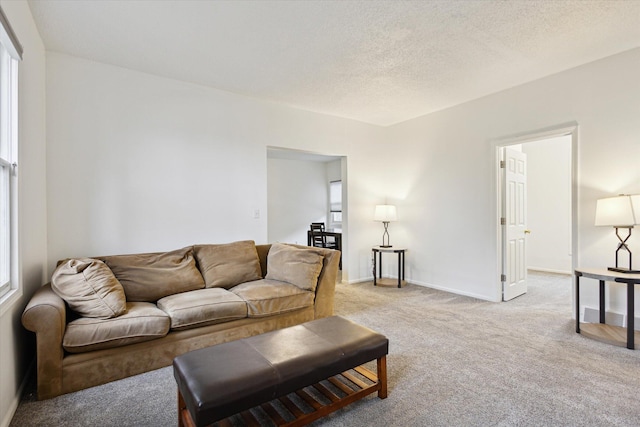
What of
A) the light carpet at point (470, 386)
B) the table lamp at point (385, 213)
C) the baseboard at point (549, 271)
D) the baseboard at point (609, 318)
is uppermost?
the table lamp at point (385, 213)

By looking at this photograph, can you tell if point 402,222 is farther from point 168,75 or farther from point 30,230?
point 30,230

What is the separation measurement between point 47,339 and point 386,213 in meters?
4.10

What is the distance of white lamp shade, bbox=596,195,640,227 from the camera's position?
2621 mm

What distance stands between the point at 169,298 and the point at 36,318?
90 cm

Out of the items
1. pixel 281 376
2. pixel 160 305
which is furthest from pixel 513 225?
pixel 160 305

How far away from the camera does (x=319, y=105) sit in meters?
4.23

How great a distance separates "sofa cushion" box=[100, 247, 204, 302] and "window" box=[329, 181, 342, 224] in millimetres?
5040

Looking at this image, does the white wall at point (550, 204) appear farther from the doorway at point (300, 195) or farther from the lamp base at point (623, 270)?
the doorway at point (300, 195)

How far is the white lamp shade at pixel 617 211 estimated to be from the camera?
262cm

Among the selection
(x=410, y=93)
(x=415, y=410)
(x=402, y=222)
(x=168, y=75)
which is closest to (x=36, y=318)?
(x=415, y=410)

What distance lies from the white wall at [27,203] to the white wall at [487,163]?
14.4 feet

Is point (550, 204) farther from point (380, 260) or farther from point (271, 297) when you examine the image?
point (271, 297)

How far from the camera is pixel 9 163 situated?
6.27 ft

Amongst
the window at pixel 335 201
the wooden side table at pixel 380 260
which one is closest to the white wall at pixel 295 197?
the window at pixel 335 201
